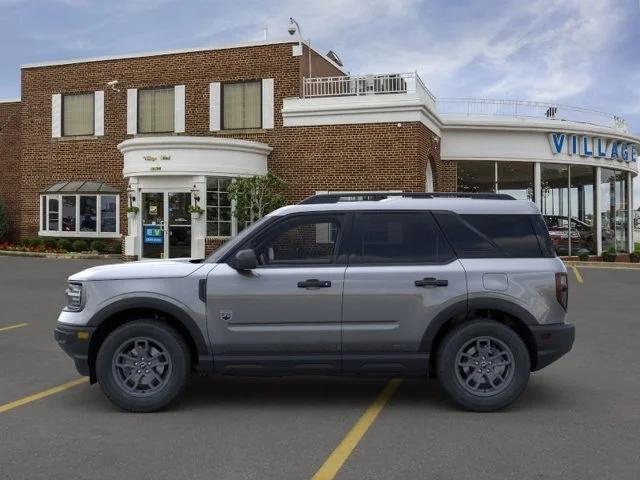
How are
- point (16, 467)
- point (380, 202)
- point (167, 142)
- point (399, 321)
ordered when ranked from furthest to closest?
point (167, 142) → point (380, 202) → point (399, 321) → point (16, 467)

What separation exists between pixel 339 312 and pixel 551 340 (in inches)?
71.9

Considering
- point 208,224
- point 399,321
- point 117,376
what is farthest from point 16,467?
point 208,224

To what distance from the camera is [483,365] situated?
583 centimetres

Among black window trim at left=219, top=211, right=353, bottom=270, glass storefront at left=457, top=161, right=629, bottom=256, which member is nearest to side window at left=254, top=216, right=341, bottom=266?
black window trim at left=219, top=211, right=353, bottom=270

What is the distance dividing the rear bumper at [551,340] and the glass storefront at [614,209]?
2317 cm

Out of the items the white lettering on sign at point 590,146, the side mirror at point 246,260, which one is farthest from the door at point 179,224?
the side mirror at point 246,260

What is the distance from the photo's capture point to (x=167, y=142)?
2133cm

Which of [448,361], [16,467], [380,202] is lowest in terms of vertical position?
[16,467]

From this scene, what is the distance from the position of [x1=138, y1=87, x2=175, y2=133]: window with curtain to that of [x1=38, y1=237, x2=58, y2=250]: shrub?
537 centimetres

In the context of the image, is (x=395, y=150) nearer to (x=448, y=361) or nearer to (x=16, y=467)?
(x=448, y=361)

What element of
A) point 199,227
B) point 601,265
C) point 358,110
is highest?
Result: point 358,110

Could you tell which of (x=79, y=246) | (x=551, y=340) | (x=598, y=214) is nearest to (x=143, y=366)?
(x=551, y=340)

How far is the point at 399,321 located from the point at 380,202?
109cm

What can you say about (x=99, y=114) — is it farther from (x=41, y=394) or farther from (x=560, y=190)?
(x=41, y=394)
